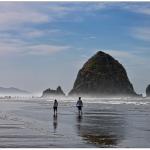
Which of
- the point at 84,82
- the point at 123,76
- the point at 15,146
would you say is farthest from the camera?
the point at 84,82

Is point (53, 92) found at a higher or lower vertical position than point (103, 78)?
lower

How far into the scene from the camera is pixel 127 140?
19.9m

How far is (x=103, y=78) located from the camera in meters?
149

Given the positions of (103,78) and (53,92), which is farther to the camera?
(53,92)

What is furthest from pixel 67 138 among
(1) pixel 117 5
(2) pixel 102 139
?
(1) pixel 117 5

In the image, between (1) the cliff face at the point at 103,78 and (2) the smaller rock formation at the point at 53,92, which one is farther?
(2) the smaller rock formation at the point at 53,92

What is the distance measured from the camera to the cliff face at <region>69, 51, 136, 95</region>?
5807 inches

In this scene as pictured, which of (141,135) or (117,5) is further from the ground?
(117,5)

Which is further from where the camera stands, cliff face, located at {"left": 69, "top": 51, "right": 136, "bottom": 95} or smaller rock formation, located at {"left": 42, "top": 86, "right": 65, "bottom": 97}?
smaller rock formation, located at {"left": 42, "top": 86, "right": 65, "bottom": 97}

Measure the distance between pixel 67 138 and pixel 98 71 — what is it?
5286 inches

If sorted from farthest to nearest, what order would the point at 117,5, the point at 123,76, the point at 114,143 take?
the point at 123,76 < the point at 117,5 < the point at 114,143

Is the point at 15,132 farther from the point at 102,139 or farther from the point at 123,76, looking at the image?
the point at 123,76

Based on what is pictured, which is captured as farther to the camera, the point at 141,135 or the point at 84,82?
the point at 84,82

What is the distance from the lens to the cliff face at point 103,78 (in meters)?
148
